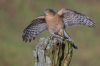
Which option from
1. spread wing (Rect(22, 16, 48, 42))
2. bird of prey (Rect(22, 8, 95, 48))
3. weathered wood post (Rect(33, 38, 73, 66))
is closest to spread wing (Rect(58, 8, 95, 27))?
bird of prey (Rect(22, 8, 95, 48))

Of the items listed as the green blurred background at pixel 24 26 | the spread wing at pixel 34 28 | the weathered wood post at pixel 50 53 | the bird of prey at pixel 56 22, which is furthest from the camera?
the green blurred background at pixel 24 26

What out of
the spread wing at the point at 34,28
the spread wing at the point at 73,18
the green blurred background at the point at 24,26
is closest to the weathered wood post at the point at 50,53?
the spread wing at the point at 34,28

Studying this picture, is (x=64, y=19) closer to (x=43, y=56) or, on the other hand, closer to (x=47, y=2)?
(x=43, y=56)

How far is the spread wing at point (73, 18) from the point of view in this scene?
583 cm

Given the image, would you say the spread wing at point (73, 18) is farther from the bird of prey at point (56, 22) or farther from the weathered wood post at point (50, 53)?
the weathered wood post at point (50, 53)

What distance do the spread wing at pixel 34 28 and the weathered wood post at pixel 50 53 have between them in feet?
4.17

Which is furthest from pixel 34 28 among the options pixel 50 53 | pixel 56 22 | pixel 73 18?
pixel 50 53

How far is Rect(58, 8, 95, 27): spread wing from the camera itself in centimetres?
583

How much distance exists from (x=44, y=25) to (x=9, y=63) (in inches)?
144

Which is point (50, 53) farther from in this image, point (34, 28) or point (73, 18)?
point (73, 18)

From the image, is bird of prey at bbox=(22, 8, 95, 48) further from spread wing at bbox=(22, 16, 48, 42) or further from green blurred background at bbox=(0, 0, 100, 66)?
green blurred background at bbox=(0, 0, 100, 66)

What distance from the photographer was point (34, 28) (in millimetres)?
5762

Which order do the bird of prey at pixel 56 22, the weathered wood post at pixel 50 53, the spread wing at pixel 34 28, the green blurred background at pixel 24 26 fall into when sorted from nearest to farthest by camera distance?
1. the weathered wood post at pixel 50 53
2. the spread wing at pixel 34 28
3. the bird of prey at pixel 56 22
4. the green blurred background at pixel 24 26

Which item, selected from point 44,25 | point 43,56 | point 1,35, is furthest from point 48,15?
point 1,35
